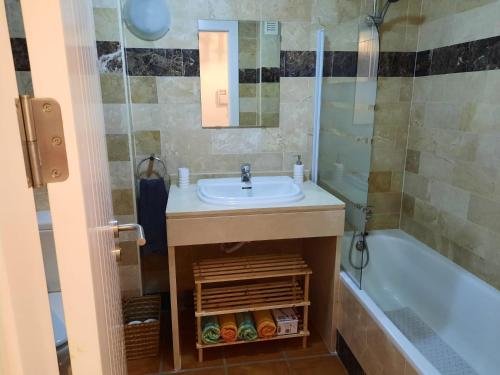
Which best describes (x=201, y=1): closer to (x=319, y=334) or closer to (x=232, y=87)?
(x=232, y=87)

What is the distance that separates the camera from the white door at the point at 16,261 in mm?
409

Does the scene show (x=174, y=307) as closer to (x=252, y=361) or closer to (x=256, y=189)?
(x=252, y=361)

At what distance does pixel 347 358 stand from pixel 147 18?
2.18 meters

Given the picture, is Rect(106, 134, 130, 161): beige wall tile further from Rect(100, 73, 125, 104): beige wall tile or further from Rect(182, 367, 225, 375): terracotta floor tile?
Rect(182, 367, 225, 375): terracotta floor tile

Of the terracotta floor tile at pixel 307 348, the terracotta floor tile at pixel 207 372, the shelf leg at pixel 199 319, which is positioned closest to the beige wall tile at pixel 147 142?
the shelf leg at pixel 199 319

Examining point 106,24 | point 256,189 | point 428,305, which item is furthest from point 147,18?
point 428,305

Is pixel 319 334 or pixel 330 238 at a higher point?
pixel 330 238

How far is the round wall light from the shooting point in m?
2.00

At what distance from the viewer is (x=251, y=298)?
210cm

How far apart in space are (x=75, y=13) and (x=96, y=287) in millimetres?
435

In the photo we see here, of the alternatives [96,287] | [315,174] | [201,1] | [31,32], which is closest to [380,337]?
[315,174]

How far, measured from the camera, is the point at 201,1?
208 centimetres

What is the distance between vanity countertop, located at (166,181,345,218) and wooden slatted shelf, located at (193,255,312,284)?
0.39 metres

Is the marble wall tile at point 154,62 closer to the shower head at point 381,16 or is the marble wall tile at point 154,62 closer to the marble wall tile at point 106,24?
the marble wall tile at point 106,24
